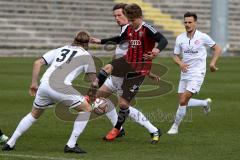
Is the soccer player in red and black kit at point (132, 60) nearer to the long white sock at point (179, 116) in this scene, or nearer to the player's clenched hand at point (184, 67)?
the player's clenched hand at point (184, 67)

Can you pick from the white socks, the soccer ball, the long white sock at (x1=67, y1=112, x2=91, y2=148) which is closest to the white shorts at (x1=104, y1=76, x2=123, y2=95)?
the white socks

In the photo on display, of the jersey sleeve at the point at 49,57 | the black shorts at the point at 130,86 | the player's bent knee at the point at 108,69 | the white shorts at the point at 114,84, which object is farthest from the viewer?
the white shorts at the point at 114,84

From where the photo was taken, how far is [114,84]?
12.5 meters

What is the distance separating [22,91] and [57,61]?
1029 centimetres

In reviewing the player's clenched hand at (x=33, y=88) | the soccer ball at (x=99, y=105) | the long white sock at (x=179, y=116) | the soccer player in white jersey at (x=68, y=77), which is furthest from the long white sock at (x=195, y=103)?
the player's clenched hand at (x=33, y=88)

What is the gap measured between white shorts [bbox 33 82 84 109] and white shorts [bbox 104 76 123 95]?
1982 millimetres

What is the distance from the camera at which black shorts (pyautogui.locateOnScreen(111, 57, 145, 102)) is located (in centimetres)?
1214

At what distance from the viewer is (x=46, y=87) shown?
10312mm

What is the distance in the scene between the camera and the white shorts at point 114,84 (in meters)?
12.4

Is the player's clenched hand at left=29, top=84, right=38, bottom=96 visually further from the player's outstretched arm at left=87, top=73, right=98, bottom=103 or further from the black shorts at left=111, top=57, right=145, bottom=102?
the black shorts at left=111, top=57, right=145, bottom=102

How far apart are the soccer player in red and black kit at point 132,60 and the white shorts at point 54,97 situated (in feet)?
5.05

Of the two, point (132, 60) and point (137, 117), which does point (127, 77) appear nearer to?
point (132, 60)

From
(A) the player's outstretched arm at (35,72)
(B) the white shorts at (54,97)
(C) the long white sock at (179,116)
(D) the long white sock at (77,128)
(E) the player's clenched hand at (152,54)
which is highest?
(A) the player's outstretched arm at (35,72)

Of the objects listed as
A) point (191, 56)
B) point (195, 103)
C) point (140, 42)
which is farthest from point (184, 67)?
point (195, 103)
